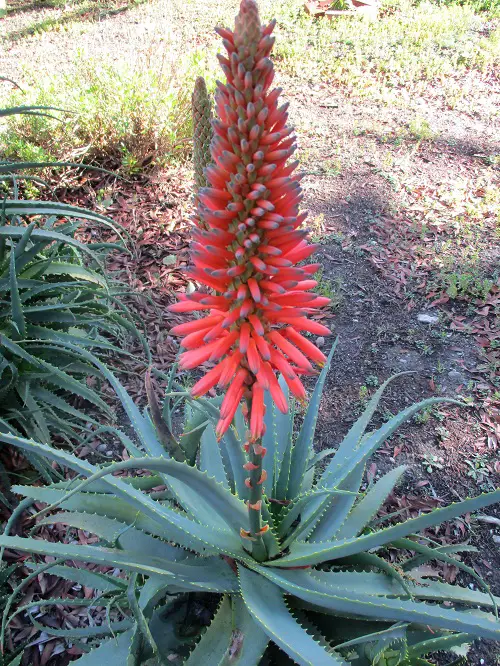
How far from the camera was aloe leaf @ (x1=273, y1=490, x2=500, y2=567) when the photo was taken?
1.27 metres

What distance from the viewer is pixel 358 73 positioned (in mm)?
7043

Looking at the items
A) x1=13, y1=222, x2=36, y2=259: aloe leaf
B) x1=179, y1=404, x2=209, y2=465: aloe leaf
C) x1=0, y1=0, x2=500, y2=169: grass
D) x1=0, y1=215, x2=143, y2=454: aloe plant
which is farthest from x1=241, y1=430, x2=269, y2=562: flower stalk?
x1=0, y1=0, x2=500, y2=169: grass

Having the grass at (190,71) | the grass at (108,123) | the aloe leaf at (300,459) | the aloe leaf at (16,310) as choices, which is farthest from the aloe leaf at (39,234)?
the grass at (108,123)

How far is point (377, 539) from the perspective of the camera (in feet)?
4.74

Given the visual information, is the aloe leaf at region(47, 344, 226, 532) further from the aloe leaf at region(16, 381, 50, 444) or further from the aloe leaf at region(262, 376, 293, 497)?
the aloe leaf at region(16, 381, 50, 444)

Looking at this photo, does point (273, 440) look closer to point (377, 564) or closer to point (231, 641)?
point (377, 564)

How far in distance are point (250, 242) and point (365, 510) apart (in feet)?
4.00

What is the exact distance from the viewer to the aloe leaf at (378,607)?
1.32 meters

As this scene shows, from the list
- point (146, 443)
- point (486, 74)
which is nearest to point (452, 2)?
point (486, 74)

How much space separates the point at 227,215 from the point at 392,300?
314 cm

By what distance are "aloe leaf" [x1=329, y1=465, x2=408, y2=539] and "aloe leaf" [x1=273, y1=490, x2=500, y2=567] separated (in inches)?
6.5

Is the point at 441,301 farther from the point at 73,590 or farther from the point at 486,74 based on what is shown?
the point at 486,74

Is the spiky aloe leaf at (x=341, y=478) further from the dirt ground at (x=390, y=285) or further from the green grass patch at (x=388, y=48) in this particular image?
the green grass patch at (x=388, y=48)

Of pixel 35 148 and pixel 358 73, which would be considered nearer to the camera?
pixel 35 148
